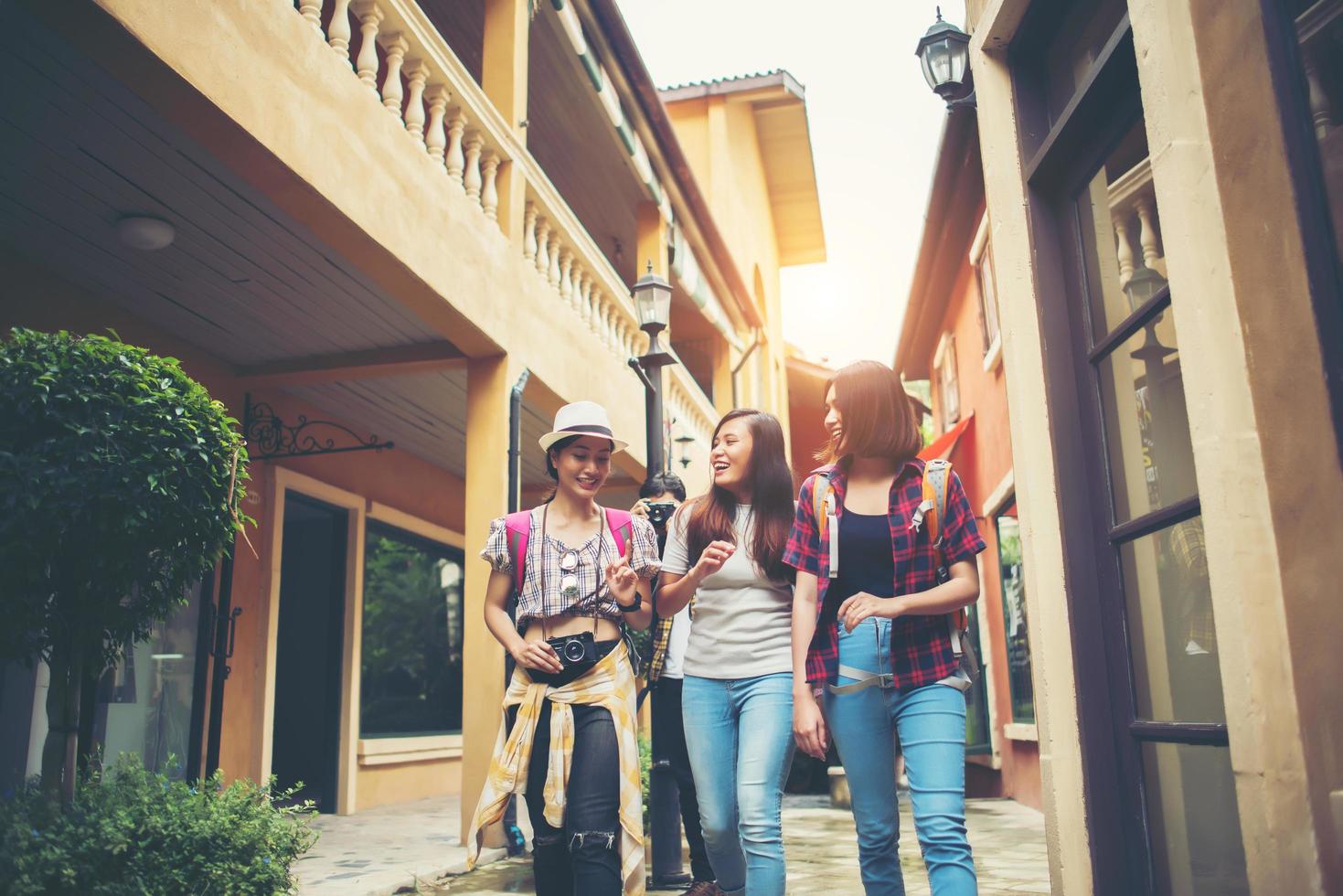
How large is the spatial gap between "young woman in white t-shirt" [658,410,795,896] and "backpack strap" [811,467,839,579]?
234 millimetres

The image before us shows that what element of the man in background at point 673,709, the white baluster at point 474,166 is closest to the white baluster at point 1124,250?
the man in background at point 673,709

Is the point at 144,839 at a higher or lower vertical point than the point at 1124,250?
lower

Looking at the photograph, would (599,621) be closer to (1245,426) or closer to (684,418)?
(1245,426)

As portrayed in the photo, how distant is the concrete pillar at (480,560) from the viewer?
6.40 m

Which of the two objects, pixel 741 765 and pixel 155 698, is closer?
pixel 741 765

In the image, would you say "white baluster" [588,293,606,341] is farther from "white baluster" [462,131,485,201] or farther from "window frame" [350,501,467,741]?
"white baluster" [462,131,485,201]

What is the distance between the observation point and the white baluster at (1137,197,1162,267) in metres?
3.07

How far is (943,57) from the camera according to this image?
20.5ft

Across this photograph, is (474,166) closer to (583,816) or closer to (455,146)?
(455,146)

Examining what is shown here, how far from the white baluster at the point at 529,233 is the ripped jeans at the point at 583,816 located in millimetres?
5081

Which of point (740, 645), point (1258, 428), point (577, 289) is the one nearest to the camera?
point (1258, 428)

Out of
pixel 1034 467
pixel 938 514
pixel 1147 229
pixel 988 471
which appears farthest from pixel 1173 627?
pixel 988 471

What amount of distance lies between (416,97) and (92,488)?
3491mm

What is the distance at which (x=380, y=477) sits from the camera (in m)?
10.2
